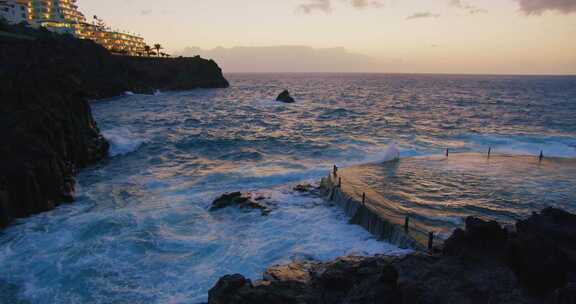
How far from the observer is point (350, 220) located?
60.8ft

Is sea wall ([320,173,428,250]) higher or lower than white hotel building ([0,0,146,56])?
lower

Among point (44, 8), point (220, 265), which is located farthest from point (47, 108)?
point (44, 8)

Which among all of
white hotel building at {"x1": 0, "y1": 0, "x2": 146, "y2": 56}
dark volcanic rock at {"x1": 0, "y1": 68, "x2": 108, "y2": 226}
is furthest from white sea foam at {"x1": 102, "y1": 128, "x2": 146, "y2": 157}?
white hotel building at {"x1": 0, "y1": 0, "x2": 146, "y2": 56}

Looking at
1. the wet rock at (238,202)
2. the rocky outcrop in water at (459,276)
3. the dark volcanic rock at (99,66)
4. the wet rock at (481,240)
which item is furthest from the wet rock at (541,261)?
the dark volcanic rock at (99,66)

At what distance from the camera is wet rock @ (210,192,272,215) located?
20.5 meters

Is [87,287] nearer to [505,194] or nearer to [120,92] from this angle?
[505,194]

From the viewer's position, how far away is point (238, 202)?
827 inches

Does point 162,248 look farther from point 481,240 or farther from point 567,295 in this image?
point 567,295

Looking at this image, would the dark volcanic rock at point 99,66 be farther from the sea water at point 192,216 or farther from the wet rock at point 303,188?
the wet rock at point 303,188

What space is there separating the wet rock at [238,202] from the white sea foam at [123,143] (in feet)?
57.8

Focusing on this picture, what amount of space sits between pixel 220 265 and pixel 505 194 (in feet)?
56.6

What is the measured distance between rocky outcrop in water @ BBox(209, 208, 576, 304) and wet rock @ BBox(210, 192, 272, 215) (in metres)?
7.66

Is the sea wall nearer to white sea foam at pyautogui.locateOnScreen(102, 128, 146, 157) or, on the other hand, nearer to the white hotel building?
white sea foam at pyautogui.locateOnScreen(102, 128, 146, 157)

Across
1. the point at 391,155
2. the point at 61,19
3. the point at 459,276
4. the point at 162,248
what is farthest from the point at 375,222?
the point at 61,19
